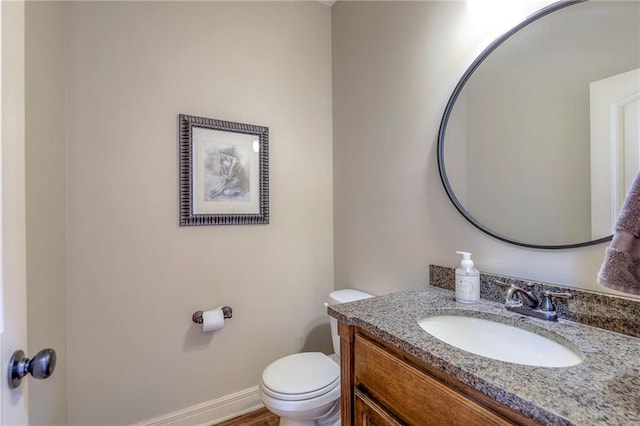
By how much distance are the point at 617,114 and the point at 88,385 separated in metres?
2.42

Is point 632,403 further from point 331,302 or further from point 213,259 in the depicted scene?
point 213,259

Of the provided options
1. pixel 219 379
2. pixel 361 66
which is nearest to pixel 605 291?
pixel 361 66

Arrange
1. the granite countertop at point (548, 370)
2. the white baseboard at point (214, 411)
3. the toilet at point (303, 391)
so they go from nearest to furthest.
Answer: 1. the granite countertop at point (548, 370)
2. the toilet at point (303, 391)
3. the white baseboard at point (214, 411)

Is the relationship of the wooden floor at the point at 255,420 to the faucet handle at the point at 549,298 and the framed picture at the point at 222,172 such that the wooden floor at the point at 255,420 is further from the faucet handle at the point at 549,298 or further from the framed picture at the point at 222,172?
the faucet handle at the point at 549,298

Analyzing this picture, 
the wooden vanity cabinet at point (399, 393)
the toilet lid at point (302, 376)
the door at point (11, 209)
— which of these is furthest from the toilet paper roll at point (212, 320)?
the door at point (11, 209)

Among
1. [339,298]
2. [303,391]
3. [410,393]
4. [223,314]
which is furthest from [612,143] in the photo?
[223,314]

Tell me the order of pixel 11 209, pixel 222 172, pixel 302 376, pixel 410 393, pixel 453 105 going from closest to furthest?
pixel 11 209 → pixel 410 393 → pixel 453 105 → pixel 302 376 → pixel 222 172

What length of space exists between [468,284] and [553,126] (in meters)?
0.63

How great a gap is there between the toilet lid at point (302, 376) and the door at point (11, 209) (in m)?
0.95

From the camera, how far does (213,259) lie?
5.59 feet

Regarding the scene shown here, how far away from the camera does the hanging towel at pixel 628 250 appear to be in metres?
0.57

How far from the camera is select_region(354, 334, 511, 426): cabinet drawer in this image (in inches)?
24.1

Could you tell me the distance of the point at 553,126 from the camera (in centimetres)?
99

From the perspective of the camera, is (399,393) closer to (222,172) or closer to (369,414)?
(369,414)
